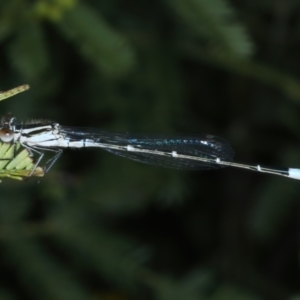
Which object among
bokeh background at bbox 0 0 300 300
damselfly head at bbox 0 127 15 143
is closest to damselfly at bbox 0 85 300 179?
bokeh background at bbox 0 0 300 300

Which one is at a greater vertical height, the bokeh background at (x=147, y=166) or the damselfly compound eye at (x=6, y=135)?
the bokeh background at (x=147, y=166)

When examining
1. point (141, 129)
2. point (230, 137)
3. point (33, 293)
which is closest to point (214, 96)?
point (230, 137)

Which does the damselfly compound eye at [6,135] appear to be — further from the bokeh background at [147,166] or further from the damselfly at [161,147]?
the bokeh background at [147,166]

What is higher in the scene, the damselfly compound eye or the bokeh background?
the bokeh background

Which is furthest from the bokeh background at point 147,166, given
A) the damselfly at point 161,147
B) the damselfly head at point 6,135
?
the damselfly head at point 6,135

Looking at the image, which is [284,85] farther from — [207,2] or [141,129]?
[207,2]

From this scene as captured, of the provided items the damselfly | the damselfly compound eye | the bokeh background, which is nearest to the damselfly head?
the damselfly compound eye

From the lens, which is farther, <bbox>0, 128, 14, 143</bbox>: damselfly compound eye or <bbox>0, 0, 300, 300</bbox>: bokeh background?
<bbox>0, 0, 300, 300</bbox>: bokeh background

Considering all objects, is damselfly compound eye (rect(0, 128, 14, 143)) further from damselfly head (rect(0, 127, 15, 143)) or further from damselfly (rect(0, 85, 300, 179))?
damselfly (rect(0, 85, 300, 179))

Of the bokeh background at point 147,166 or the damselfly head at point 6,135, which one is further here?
the bokeh background at point 147,166
